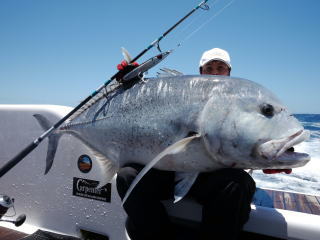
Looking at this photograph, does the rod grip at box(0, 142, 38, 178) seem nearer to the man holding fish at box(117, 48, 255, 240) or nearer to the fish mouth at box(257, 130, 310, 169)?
the man holding fish at box(117, 48, 255, 240)

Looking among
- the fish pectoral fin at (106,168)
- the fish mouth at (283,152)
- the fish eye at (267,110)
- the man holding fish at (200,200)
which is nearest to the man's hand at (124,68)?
the man holding fish at (200,200)

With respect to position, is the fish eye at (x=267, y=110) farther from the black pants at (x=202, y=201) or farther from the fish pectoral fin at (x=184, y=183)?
the fish pectoral fin at (x=184, y=183)

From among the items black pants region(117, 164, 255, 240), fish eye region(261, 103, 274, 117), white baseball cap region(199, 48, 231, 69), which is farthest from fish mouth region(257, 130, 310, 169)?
white baseball cap region(199, 48, 231, 69)

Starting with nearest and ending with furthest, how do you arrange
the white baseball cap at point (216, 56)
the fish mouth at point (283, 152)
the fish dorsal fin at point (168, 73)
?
the fish mouth at point (283, 152), the fish dorsal fin at point (168, 73), the white baseball cap at point (216, 56)

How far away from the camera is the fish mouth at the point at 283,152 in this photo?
56.3 inches

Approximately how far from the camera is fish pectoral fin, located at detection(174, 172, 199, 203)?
5.48 feet

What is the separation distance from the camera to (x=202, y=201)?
188 centimetres

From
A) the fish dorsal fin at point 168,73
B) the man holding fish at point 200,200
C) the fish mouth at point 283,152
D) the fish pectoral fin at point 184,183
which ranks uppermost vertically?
the fish dorsal fin at point 168,73

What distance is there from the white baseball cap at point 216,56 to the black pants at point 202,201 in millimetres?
1397

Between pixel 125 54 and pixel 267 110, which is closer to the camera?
pixel 267 110

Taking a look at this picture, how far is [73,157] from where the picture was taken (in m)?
2.69

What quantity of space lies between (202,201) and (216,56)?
62.2 inches

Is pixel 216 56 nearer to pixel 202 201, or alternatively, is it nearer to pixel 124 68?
pixel 124 68

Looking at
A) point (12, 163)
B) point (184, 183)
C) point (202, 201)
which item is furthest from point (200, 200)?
point (12, 163)
